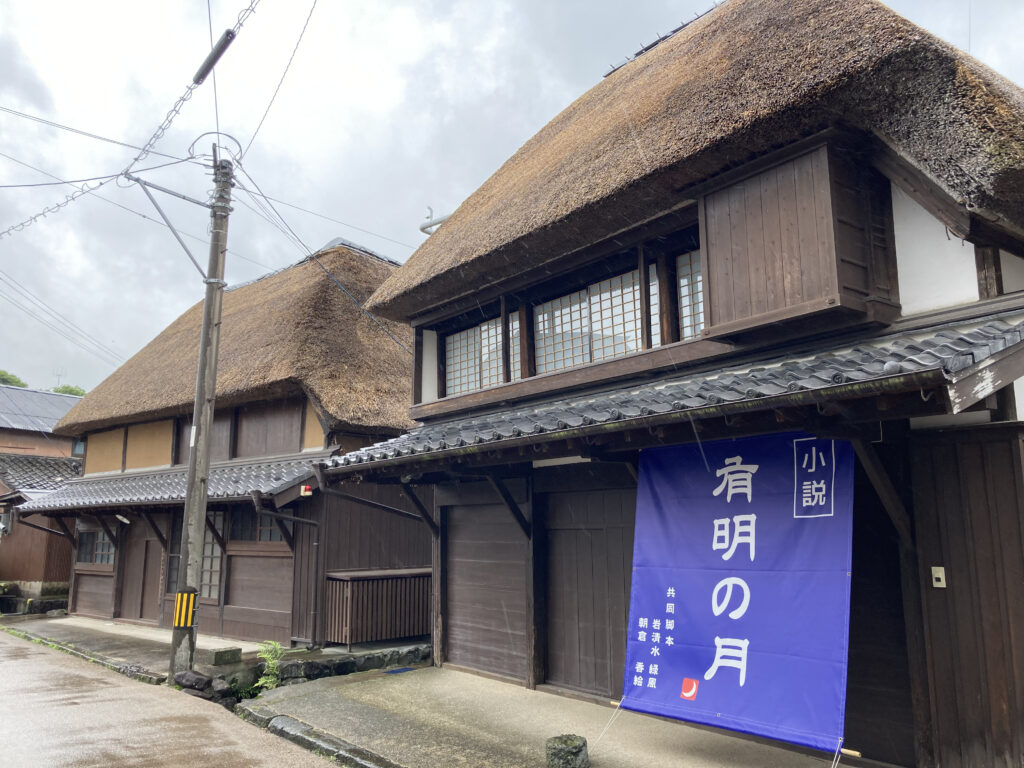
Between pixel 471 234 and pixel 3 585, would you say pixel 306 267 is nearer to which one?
pixel 471 234

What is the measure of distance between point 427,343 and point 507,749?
5.63 meters

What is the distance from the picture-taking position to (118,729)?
697 centimetres

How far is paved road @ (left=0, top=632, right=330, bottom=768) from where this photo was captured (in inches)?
238

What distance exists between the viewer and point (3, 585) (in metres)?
18.9

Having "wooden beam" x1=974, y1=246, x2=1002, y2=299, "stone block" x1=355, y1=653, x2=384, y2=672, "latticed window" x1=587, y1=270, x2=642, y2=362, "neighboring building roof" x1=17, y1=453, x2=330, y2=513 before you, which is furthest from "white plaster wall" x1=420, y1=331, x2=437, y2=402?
"wooden beam" x1=974, y1=246, x2=1002, y2=299

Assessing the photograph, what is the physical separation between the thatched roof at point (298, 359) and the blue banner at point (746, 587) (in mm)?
6993

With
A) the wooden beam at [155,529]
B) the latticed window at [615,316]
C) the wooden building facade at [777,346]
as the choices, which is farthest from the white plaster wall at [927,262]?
the wooden beam at [155,529]


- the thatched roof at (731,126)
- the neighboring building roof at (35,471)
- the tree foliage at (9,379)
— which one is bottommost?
the neighboring building roof at (35,471)

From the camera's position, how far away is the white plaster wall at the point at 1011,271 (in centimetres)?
502

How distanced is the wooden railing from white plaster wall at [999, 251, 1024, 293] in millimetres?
8885

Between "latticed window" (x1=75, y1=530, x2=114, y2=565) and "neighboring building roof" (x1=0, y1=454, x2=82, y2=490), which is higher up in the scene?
"neighboring building roof" (x1=0, y1=454, x2=82, y2=490)

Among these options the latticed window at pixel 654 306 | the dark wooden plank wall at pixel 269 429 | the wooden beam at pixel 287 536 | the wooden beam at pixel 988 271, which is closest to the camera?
the wooden beam at pixel 988 271

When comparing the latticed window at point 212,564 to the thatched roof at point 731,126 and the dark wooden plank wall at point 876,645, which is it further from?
the dark wooden plank wall at point 876,645

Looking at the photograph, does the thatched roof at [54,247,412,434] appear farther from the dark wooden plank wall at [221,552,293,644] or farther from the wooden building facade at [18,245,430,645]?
the dark wooden plank wall at [221,552,293,644]
